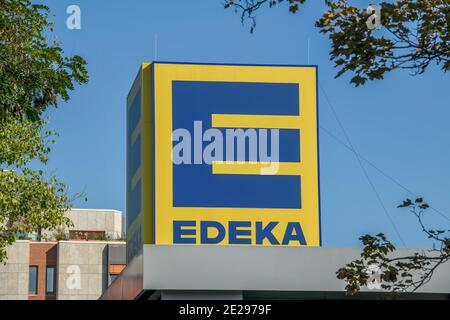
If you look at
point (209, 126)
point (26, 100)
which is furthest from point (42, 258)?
point (26, 100)

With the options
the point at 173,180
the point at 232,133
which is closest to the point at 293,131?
the point at 232,133

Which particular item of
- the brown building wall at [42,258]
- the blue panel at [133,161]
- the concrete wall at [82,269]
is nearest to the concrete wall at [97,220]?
the brown building wall at [42,258]

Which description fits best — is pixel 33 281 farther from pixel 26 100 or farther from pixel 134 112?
pixel 26 100

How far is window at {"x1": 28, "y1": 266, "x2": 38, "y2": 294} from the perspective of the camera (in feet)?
328

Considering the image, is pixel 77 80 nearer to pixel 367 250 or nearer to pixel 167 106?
pixel 367 250

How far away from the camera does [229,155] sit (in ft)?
154

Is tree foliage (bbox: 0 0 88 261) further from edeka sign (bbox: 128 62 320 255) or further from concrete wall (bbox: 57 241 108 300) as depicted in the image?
concrete wall (bbox: 57 241 108 300)

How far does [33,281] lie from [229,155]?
5702 centimetres

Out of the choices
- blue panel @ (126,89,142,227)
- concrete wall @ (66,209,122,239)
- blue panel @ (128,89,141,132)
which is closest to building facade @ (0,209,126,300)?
concrete wall @ (66,209,122,239)

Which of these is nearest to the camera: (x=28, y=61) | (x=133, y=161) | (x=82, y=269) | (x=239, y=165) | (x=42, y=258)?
(x=28, y=61)

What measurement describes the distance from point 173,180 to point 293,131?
569 cm

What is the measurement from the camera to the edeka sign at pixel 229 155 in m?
45.1

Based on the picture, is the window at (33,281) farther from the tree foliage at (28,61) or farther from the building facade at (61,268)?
the tree foliage at (28,61)

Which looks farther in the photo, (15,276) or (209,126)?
(15,276)
